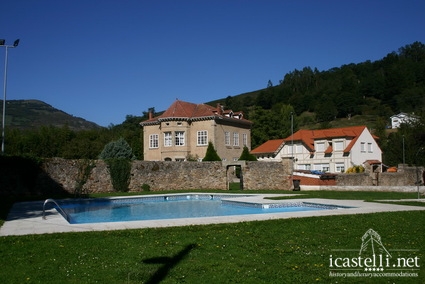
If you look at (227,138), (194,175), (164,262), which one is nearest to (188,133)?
(227,138)

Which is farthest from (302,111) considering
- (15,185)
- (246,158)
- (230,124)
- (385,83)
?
(15,185)

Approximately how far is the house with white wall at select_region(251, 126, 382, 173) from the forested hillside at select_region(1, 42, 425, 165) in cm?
440

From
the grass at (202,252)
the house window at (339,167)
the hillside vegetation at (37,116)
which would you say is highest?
the hillside vegetation at (37,116)

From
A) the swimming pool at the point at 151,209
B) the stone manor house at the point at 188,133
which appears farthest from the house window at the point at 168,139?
the swimming pool at the point at 151,209

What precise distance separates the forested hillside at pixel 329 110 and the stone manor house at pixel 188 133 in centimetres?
1365

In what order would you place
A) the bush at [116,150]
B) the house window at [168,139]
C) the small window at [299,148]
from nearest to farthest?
the bush at [116,150], the house window at [168,139], the small window at [299,148]

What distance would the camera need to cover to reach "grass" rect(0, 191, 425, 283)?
5973 mm

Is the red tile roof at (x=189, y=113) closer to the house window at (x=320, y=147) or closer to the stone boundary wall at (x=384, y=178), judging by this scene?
the house window at (x=320, y=147)

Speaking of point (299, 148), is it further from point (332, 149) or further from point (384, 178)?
point (384, 178)

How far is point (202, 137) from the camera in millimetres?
45250

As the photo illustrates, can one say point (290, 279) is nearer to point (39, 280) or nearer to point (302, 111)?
point (39, 280)

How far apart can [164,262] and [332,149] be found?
45445 millimetres

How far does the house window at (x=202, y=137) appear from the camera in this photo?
4488 cm

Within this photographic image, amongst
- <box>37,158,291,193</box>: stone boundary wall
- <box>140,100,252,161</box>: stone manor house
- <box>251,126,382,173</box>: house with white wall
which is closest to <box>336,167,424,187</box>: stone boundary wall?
<box>37,158,291,193</box>: stone boundary wall
